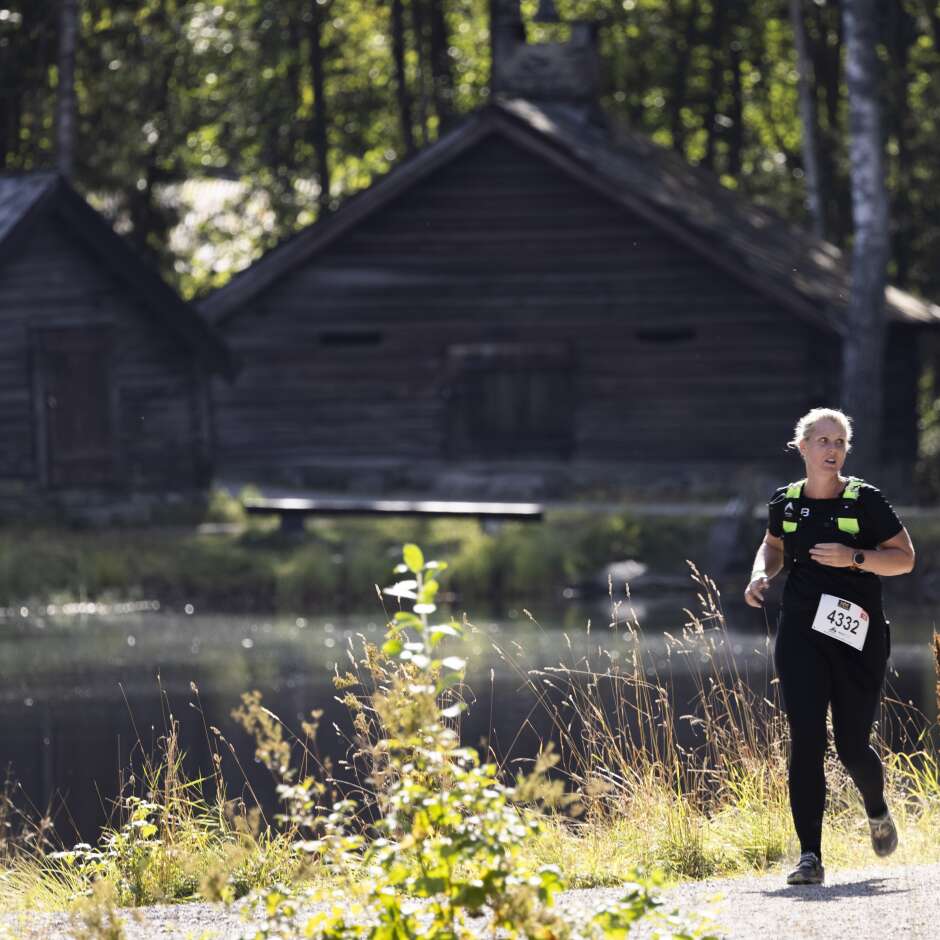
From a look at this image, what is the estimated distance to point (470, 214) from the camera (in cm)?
2683

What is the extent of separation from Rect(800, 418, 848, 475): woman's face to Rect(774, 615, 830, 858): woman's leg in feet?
1.99

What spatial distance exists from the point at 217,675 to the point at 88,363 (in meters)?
9.07

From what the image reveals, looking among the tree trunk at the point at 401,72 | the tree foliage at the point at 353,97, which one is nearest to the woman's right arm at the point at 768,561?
the tree foliage at the point at 353,97

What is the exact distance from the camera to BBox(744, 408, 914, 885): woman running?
6.60 metres

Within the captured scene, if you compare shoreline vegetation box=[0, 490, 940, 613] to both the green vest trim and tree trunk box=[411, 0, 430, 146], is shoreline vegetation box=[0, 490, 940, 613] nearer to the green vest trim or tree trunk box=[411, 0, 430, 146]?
the green vest trim

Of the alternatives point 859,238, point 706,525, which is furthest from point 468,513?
point 859,238

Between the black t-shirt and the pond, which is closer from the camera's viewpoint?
the black t-shirt

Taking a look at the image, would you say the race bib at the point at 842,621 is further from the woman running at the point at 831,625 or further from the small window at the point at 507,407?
the small window at the point at 507,407

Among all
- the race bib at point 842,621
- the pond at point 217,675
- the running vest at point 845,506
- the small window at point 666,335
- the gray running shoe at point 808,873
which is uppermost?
the small window at point 666,335

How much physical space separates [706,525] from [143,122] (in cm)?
1356

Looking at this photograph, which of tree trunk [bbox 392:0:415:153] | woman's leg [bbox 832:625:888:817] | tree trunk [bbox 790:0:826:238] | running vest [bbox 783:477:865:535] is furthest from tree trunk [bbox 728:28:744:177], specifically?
woman's leg [bbox 832:625:888:817]

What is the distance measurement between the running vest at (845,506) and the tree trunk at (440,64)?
27.6 m

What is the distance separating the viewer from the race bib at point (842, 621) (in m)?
6.61

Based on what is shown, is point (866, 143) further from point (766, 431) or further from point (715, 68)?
point (715, 68)
